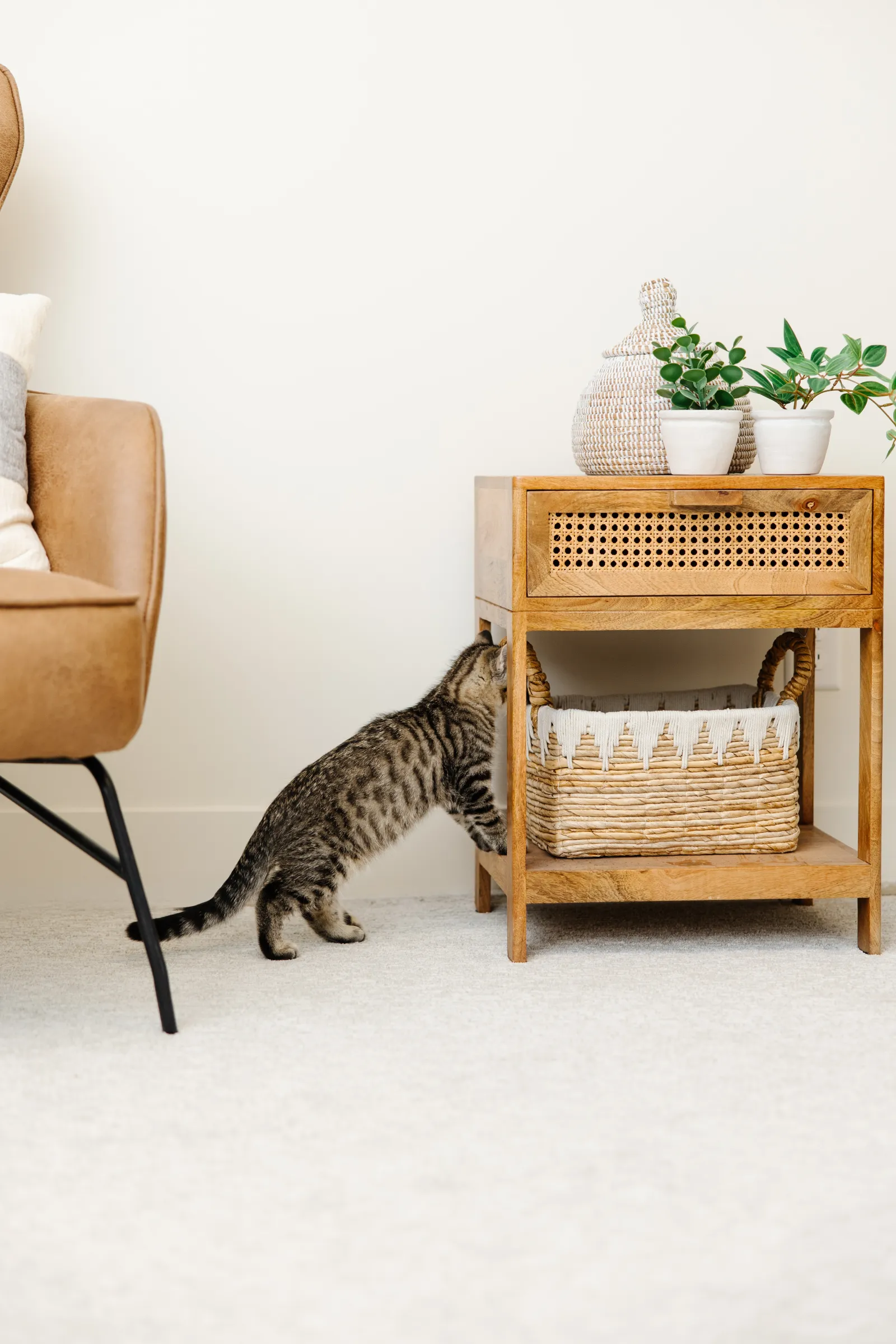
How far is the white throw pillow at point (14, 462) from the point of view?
1536 mm

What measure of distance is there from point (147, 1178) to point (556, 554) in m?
0.95

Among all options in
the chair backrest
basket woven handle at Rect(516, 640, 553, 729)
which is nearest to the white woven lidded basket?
basket woven handle at Rect(516, 640, 553, 729)

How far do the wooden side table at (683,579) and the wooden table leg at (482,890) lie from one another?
0.25 m

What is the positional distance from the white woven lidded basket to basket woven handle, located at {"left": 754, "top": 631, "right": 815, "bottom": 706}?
0.97 feet

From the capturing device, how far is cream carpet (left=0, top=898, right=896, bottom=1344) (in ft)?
2.87

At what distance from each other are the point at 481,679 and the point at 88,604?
0.76 meters

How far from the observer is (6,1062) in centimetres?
131

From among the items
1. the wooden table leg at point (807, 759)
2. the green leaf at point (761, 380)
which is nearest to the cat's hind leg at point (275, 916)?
the wooden table leg at point (807, 759)

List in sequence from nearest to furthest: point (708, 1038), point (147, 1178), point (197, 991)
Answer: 1. point (147, 1178)
2. point (708, 1038)
3. point (197, 991)

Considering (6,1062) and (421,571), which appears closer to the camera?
(6,1062)

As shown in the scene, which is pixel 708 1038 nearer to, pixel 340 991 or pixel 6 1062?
pixel 340 991

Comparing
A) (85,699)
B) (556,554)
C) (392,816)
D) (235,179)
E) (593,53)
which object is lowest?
(392,816)

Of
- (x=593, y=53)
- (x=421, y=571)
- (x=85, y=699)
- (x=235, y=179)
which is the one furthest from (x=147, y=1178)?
(x=593, y=53)

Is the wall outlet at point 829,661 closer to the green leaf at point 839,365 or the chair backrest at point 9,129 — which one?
the green leaf at point 839,365
